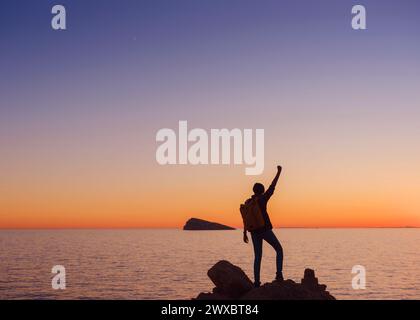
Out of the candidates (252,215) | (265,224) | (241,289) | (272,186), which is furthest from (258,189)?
(241,289)

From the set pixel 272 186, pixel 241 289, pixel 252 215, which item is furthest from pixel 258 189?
pixel 241 289

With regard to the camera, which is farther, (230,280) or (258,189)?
(230,280)

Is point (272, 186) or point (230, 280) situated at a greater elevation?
point (272, 186)

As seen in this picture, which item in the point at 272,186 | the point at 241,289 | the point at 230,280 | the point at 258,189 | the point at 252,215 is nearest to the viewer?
the point at 272,186

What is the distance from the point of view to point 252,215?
42.2ft

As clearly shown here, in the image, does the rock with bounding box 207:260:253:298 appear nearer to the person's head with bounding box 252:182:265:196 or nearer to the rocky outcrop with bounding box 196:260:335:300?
the rocky outcrop with bounding box 196:260:335:300

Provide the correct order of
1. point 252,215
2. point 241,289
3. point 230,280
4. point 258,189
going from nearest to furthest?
point 252,215 → point 258,189 → point 241,289 → point 230,280

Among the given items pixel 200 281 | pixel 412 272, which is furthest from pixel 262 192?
pixel 412 272

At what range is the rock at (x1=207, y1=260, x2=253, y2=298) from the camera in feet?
61.5

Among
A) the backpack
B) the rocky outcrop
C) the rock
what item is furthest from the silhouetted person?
the rock

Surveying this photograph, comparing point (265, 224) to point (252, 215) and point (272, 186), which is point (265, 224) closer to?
point (252, 215)

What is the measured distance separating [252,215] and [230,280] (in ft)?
23.0

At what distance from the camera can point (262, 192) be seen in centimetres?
A: 1307

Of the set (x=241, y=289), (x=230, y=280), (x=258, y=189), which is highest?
(x=258, y=189)
